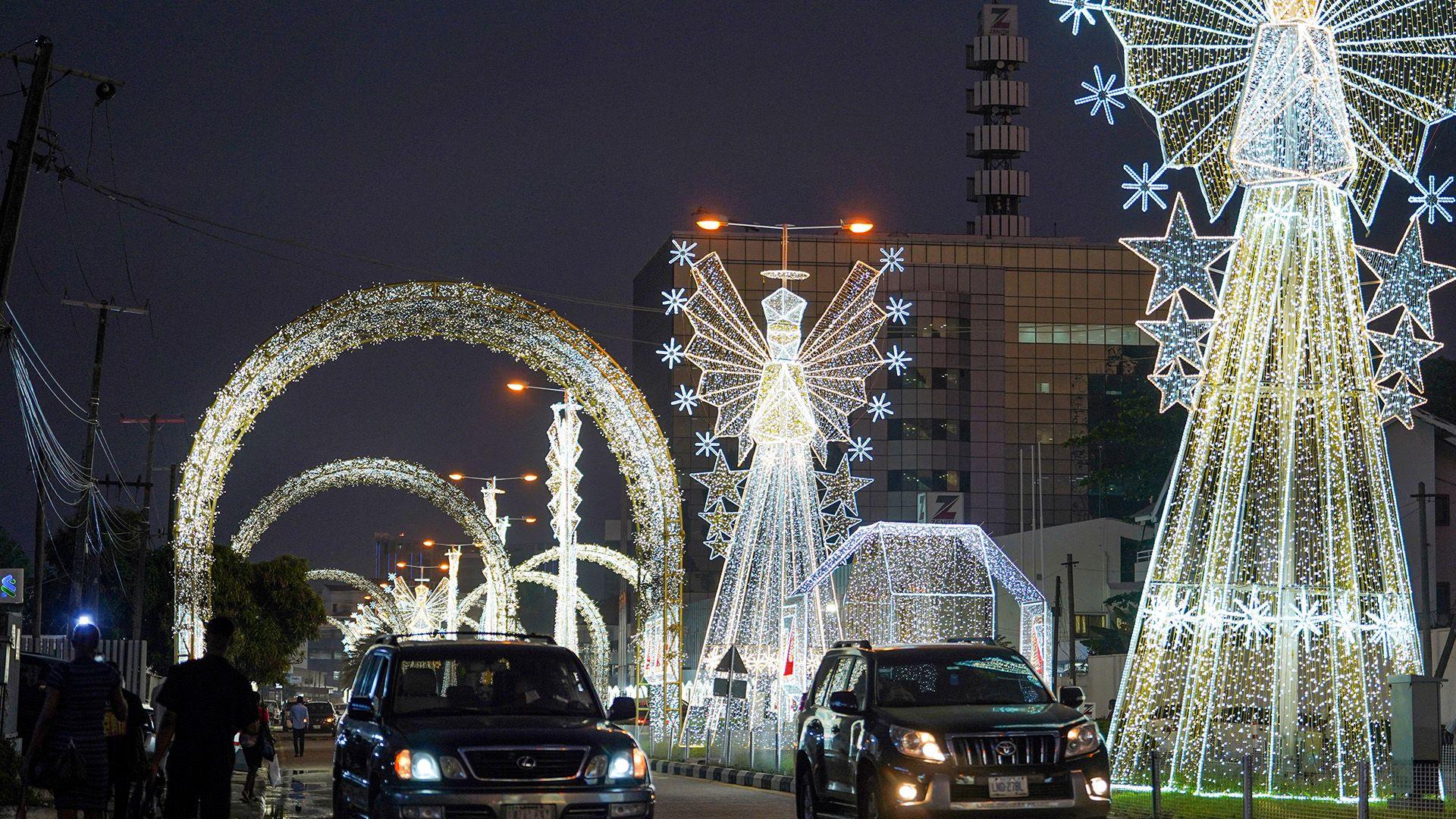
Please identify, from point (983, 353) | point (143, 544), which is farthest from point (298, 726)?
point (983, 353)

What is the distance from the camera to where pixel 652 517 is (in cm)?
3669

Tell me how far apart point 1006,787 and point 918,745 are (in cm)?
73

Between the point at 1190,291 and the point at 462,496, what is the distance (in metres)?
34.3

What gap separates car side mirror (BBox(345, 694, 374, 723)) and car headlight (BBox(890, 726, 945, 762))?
3.95 metres

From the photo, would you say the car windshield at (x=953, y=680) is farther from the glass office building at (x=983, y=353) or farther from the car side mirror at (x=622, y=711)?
the glass office building at (x=983, y=353)

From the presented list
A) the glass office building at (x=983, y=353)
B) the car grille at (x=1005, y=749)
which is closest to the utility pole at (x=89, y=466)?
the car grille at (x=1005, y=749)

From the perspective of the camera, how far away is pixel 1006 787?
1351 centimetres

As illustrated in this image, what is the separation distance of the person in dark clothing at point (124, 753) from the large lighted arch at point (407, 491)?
3747 cm

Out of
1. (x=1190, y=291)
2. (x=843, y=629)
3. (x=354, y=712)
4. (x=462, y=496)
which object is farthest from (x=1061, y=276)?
(x=354, y=712)

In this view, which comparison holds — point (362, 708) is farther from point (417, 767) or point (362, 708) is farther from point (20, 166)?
point (20, 166)

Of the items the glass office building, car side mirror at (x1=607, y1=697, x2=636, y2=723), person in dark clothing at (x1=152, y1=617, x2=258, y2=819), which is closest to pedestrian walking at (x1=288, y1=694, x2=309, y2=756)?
car side mirror at (x1=607, y1=697, x2=636, y2=723)

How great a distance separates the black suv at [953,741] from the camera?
44.4 feet

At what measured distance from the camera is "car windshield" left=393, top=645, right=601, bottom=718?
1309 centimetres

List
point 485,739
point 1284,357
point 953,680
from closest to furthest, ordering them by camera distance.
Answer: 1. point 485,739
2. point 953,680
3. point 1284,357
